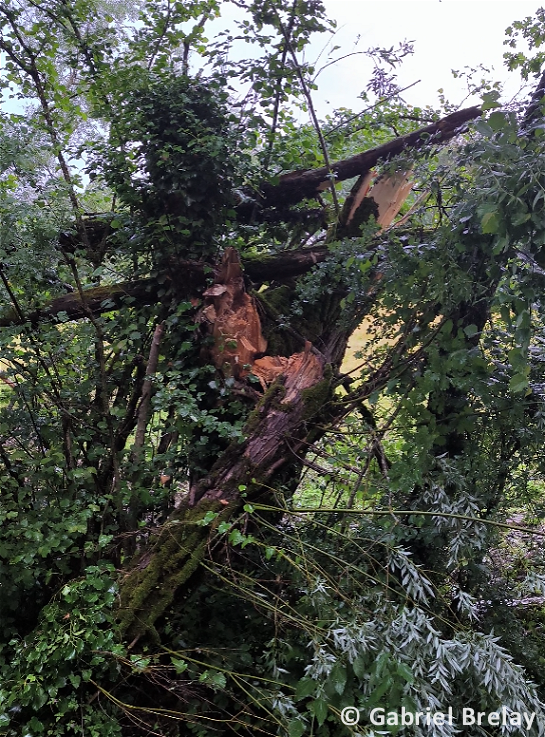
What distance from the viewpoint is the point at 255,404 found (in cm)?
240

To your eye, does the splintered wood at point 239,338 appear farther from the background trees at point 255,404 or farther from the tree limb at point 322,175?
the tree limb at point 322,175

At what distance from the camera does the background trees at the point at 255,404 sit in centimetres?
159

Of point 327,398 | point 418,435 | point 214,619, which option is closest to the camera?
point 418,435

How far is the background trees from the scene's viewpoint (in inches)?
62.6

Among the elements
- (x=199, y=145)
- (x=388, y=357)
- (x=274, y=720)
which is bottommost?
(x=274, y=720)

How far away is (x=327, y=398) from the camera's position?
227 cm

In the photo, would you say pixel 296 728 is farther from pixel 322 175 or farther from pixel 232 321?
pixel 322 175

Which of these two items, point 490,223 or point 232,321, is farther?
point 232,321

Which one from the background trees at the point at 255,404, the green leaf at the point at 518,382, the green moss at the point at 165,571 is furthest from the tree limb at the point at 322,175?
the green moss at the point at 165,571

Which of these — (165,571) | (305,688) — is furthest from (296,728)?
(165,571)

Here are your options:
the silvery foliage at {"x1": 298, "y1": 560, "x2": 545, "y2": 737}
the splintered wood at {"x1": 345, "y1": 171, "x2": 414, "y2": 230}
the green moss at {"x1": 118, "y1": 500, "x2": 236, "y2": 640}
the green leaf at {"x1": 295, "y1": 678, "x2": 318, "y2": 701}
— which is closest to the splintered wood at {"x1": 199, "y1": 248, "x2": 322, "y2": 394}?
the green moss at {"x1": 118, "y1": 500, "x2": 236, "y2": 640}

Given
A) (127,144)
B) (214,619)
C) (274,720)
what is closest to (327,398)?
(214,619)

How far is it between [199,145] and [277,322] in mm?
1079

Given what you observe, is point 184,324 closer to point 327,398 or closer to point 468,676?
point 327,398
